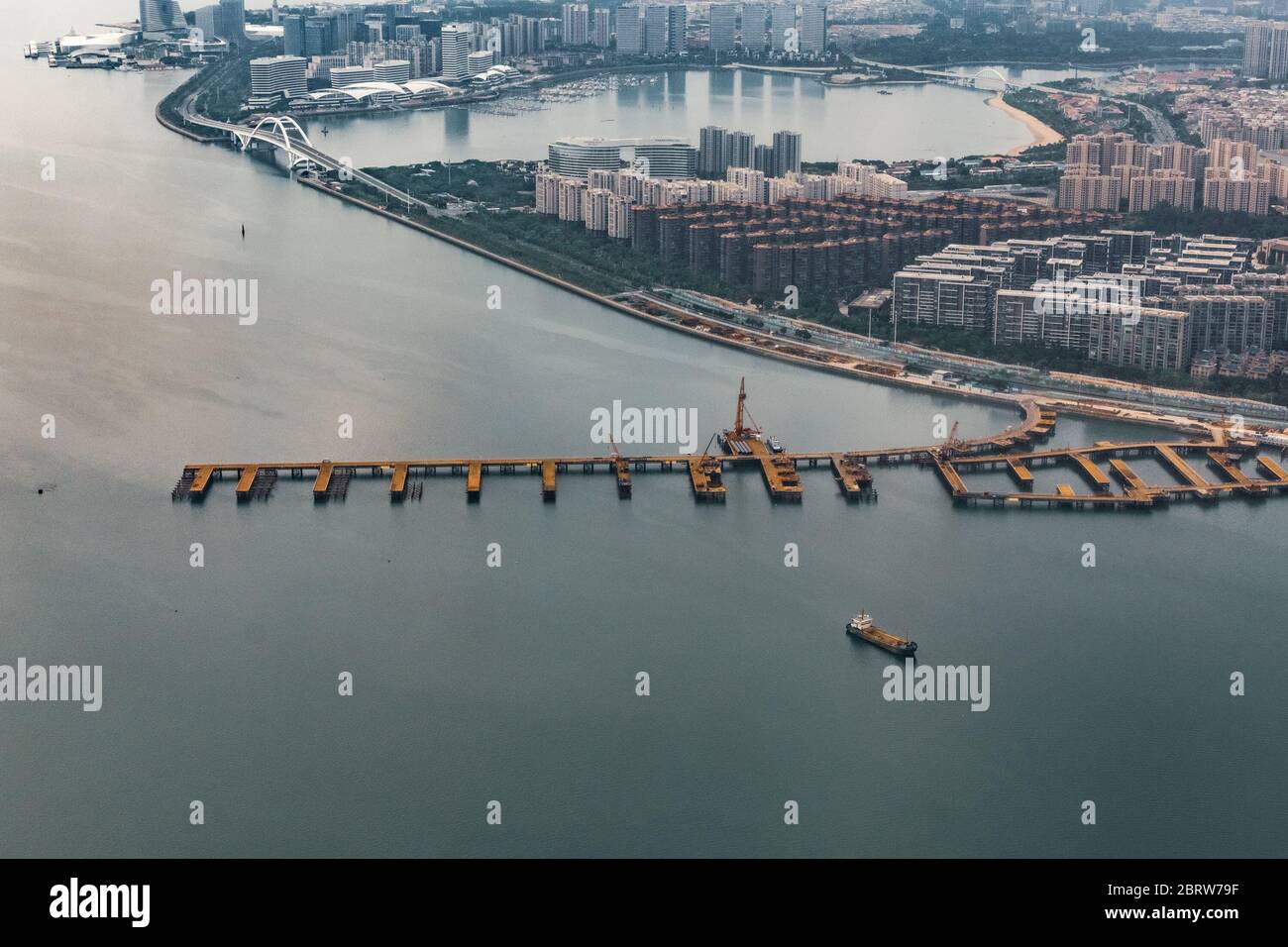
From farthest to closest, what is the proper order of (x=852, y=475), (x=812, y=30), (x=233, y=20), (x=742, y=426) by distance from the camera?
(x=812, y=30) < (x=233, y=20) < (x=742, y=426) < (x=852, y=475)

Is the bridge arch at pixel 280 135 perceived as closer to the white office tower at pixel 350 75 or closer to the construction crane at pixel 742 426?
the white office tower at pixel 350 75

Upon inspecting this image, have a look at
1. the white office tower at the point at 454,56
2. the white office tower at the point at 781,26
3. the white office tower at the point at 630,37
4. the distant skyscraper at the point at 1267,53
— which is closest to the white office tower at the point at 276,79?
the white office tower at the point at 454,56

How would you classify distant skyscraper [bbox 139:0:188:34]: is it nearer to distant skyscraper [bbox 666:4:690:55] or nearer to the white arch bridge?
distant skyscraper [bbox 666:4:690:55]

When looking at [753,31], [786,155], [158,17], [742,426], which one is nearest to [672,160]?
[786,155]

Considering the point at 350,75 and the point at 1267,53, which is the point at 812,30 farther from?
the point at 350,75

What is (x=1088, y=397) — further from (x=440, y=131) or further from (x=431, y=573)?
(x=440, y=131)

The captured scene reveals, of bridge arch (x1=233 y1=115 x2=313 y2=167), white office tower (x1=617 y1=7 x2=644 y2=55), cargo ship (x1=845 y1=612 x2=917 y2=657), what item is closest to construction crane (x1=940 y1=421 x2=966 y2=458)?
cargo ship (x1=845 y1=612 x2=917 y2=657)

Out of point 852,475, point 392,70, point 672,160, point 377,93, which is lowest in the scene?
point 852,475
